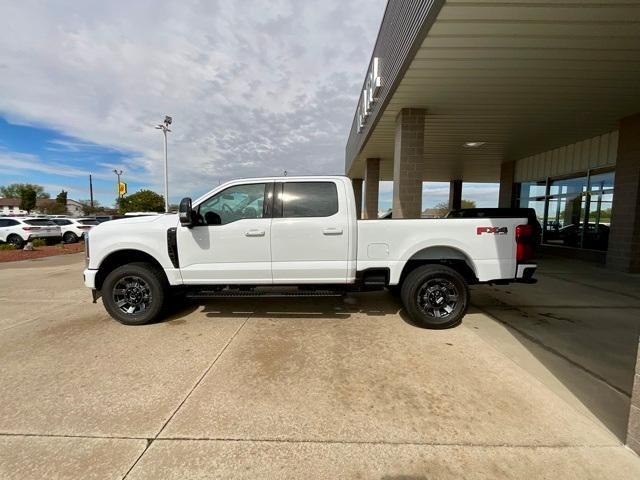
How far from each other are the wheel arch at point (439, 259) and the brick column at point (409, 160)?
4.10 m

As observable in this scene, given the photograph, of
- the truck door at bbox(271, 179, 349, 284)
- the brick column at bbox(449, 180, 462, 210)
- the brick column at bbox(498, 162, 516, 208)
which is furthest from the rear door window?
the brick column at bbox(449, 180, 462, 210)

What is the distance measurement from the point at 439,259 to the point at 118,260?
473 centimetres

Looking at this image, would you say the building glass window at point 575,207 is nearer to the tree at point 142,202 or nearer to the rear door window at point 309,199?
the rear door window at point 309,199

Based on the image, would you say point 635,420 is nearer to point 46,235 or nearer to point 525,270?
point 525,270

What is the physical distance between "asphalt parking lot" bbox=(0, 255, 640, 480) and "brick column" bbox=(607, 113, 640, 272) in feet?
24.7

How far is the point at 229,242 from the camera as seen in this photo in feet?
15.1

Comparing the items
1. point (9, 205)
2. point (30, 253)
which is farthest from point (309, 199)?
point (9, 205)

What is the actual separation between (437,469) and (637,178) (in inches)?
426

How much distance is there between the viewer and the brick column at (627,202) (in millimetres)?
9000

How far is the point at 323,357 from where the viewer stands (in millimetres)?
3730

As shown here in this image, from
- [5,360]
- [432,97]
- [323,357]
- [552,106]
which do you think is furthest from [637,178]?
[5,360]

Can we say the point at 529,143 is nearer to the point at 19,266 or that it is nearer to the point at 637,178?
the point at 637,178

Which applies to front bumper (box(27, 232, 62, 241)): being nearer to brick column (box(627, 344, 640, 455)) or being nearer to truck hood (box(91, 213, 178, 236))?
truck hood (box(91, 213, 178, 236))

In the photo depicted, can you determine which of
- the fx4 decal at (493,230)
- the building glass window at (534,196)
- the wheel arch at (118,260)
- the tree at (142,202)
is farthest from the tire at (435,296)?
the tree at (142,202)
